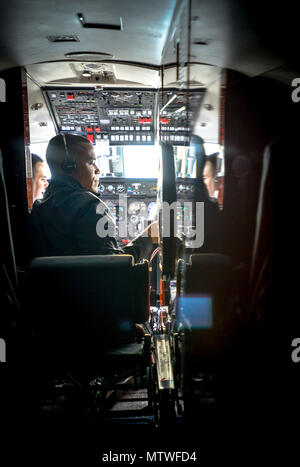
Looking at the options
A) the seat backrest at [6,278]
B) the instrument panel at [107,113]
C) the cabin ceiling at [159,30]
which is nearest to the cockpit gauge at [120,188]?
the instrument panel at [107,113]

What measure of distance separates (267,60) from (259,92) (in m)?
0.20

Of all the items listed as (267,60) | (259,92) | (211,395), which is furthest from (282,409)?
(267,60)

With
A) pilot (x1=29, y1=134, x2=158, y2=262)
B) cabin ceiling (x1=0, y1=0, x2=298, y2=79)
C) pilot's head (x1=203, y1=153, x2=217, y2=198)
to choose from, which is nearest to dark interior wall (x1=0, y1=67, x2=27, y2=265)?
cabin ceiling (x1=0, y1=0, x2=298, y2=79)

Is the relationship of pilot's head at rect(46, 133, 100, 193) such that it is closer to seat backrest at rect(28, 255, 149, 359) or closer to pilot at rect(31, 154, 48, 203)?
seat backrest at rect(28, 255, 149, 359)

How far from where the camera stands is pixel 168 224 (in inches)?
63.7

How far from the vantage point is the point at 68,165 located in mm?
1705

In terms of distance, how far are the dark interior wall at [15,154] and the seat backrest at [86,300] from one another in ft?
2.73

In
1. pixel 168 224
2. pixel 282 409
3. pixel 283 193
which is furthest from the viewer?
pixel 168 224

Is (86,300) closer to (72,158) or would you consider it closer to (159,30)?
(72,158)

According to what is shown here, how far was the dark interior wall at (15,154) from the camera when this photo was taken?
205 cm

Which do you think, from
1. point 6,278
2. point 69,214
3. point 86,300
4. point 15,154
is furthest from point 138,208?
point 86,300
